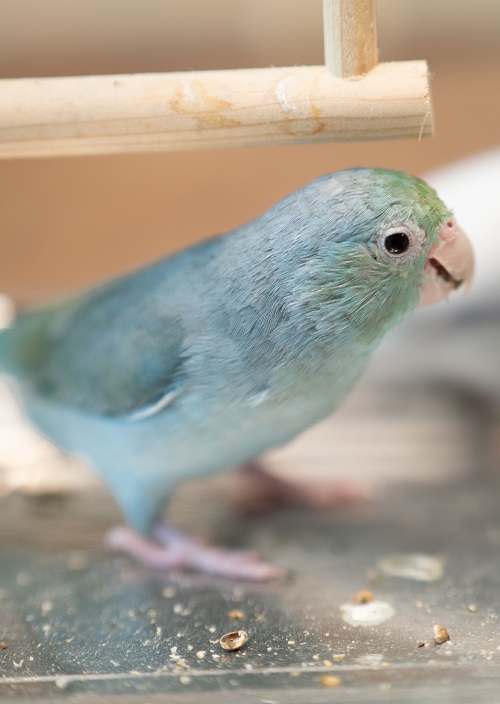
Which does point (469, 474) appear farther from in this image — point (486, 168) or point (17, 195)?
point (17, 195)

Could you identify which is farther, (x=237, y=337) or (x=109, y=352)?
(x=109, y=352)

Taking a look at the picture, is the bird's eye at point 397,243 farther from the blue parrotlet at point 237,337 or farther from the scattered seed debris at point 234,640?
the scattered seed debris at point 234,640

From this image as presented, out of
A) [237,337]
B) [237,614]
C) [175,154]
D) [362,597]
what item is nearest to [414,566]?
[362,597]

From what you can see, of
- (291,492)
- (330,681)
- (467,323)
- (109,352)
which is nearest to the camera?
(330,681)

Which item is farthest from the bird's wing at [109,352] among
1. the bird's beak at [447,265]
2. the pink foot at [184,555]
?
the bird's beak at [447,265]

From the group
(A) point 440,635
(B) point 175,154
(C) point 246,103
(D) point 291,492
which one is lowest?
(A) point 440,635

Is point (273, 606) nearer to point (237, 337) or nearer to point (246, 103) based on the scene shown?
point (237, 337)

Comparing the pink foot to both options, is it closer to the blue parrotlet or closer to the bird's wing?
the blue parrotlet
